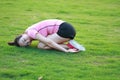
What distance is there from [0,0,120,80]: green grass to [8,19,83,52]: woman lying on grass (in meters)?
0.17

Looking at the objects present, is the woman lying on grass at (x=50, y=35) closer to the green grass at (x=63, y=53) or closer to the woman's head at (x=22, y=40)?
the woman's head at (x=22, y=40)

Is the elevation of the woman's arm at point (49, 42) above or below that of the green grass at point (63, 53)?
above

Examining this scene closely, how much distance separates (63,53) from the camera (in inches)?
343

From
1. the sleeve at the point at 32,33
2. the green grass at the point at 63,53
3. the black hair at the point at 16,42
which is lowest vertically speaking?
the green grass at the point at 63,53

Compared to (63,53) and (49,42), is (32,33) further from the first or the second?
(63,53)

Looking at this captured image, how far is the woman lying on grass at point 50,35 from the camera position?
8781 mm

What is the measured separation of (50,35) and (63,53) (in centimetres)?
51

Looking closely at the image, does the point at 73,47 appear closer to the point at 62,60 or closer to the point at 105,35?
the point at 62,60

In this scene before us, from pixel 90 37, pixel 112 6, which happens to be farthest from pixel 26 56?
pixel 112 6

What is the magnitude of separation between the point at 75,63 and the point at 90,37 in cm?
252

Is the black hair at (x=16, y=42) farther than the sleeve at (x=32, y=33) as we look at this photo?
Yes

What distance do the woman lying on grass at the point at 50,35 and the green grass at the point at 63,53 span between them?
17 cm

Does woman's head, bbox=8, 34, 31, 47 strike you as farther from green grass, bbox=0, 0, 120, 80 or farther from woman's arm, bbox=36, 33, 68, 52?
woman's arm, bbox=36, 33, 68, 52

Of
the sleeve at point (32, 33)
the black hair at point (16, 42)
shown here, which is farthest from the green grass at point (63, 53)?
the sleeve at point (32, 33)
